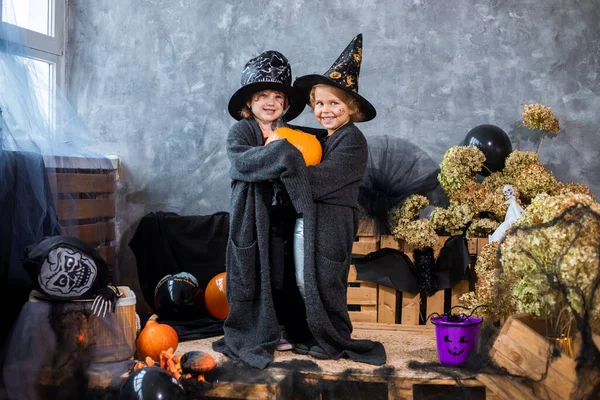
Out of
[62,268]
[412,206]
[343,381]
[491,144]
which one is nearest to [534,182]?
[491,144]

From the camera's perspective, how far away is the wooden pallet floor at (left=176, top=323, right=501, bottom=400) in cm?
281

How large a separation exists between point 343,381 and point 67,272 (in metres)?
1.28

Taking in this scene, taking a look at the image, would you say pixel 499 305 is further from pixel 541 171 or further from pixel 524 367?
pixel 541 171

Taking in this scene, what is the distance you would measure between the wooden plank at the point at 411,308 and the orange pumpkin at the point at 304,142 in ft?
4.32

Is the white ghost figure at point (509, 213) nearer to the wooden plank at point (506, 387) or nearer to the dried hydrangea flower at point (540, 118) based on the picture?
the dried hydrangea flower at point (540, 118)

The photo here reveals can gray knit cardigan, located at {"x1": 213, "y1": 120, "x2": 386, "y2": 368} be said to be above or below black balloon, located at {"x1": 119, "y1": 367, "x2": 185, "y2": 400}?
above

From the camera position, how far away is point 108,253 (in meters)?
4.82

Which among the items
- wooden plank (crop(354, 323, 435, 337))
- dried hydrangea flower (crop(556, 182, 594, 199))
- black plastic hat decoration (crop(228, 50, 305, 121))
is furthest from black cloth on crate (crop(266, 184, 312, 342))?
dried hydrangea flower (crop(556, 182, 594, 199))

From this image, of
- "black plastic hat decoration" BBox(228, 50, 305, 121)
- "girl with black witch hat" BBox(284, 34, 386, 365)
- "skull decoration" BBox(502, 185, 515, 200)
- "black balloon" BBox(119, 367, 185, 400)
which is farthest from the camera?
"skull decoration" BBox(502, 185, 515, 200)

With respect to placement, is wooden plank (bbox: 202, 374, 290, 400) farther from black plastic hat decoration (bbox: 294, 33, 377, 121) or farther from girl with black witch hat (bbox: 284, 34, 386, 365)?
black plastic hat decoration (bbox: 294, 33, 377, 121)

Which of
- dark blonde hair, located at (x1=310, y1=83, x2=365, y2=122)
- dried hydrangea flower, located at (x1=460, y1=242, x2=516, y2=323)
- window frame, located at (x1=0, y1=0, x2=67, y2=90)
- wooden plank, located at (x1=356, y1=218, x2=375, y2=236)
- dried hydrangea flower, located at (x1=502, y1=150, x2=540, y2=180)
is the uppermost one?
window frame, located at (x1=0, y1=0, x2=67, y2=90)

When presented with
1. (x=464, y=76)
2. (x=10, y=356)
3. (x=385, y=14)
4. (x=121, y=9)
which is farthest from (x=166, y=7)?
(x=10, y=356)

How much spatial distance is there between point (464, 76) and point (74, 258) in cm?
289

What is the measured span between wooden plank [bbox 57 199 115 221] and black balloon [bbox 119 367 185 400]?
1503 mm
